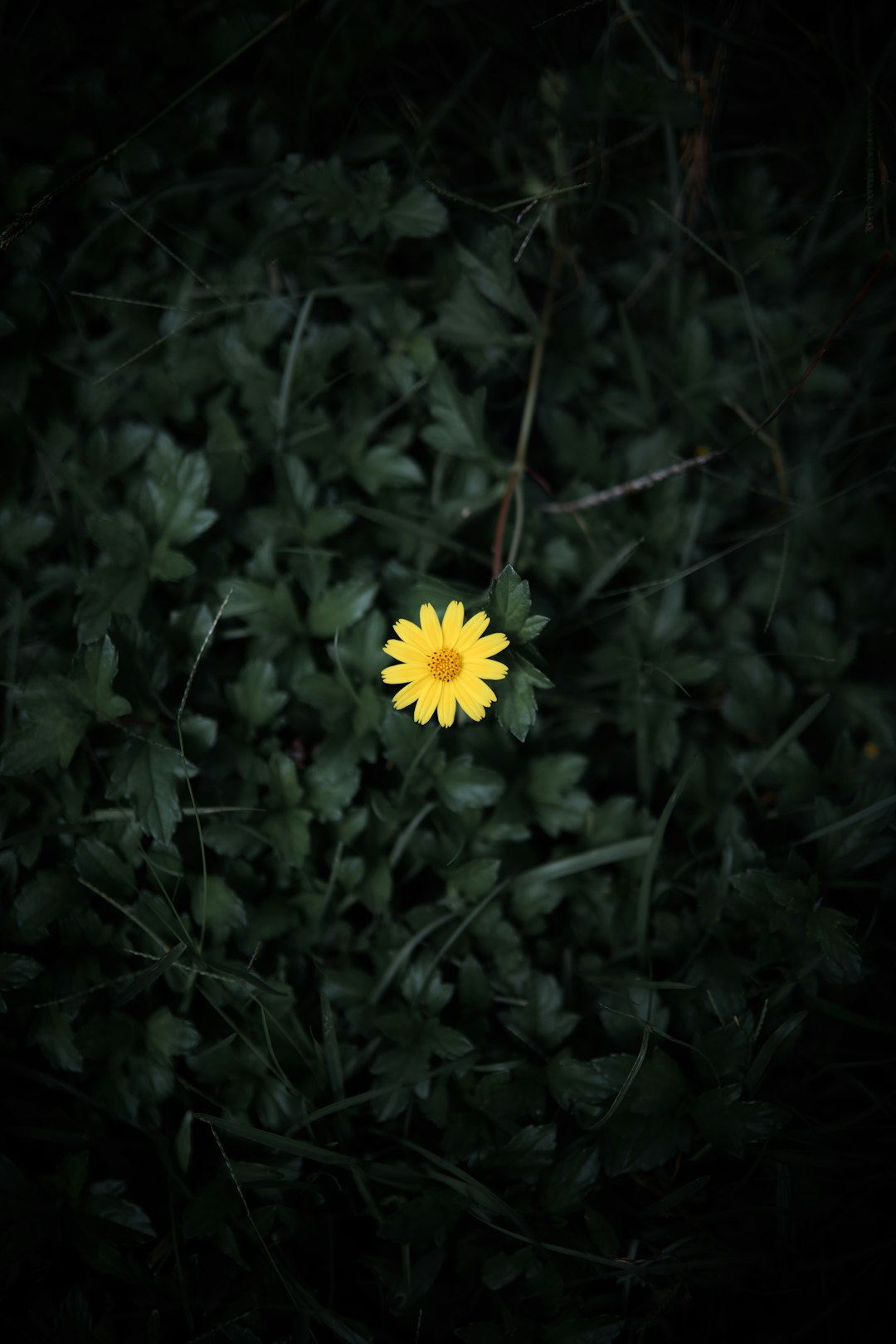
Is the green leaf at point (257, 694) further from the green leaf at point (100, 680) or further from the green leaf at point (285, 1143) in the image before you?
the green leaf at point (285, 1143)

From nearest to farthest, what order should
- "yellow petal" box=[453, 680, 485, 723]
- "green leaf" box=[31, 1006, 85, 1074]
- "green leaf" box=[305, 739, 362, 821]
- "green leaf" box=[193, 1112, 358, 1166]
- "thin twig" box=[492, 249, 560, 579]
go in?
1. "yellow petal" box=[453, 680, 485, 723]
2. "green leaf" box=[193, 1112, 358, 1166]
3. "green leaf" box=[31, 1006, 85, 1074]
4. "green leaf" box=[305, 739, 362, 821]
5. "thin twig" box=[492, 249, 560, 579]

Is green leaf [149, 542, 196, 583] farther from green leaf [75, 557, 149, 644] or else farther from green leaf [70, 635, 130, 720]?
green leaf [70, 635, 130, 720]

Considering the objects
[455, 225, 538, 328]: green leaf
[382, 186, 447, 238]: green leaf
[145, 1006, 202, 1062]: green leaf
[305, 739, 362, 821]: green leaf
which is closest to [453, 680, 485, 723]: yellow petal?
[305, 739, 362, 821]: green leaf

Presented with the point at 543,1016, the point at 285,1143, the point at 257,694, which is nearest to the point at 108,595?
the point at 257,694

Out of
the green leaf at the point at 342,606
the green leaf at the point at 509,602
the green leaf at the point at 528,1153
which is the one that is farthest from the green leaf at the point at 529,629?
the green leaf at the point at 528,1153

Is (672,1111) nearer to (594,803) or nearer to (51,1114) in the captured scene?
(594,803)

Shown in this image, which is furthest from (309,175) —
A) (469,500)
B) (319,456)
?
(469,500)
